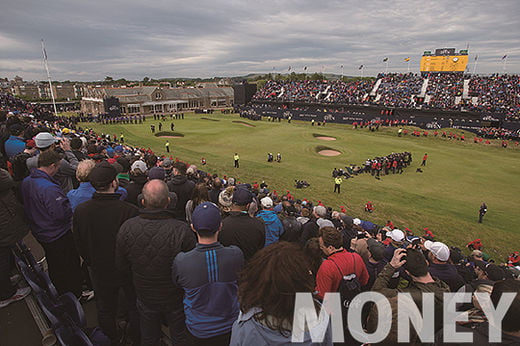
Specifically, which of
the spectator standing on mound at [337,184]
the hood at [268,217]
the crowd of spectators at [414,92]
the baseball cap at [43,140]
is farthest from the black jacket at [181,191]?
the crowd of spectators at [414,92]

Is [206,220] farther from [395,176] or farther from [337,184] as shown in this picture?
[395,176]

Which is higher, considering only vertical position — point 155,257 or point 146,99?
point 146,99

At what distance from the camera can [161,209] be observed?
10.7 ft

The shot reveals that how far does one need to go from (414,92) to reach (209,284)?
212 ft

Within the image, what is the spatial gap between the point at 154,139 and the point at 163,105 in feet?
127

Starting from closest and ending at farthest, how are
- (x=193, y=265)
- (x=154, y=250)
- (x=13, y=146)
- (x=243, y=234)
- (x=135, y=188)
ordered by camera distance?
(x=193, y=265)
(x=154, y=250)
(x=243, y=234)
(x=135, y=188)
(x=13, y=146)

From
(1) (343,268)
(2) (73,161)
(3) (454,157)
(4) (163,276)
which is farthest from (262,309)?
(3) (454,157)

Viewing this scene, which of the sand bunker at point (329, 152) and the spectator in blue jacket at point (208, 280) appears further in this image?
the sand bunker at point (329, 152)

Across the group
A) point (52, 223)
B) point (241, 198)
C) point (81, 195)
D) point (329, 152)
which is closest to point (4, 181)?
point (52, 223)

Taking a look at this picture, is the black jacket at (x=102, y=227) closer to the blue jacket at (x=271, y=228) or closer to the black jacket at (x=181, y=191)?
the black jacket at (x=181, y=191)

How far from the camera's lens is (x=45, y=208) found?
4.13 meters

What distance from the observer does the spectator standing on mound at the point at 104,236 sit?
363 centimetres

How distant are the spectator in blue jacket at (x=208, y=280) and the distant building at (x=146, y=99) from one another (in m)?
65.0

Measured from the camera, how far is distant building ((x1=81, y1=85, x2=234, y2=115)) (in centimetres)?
6216
